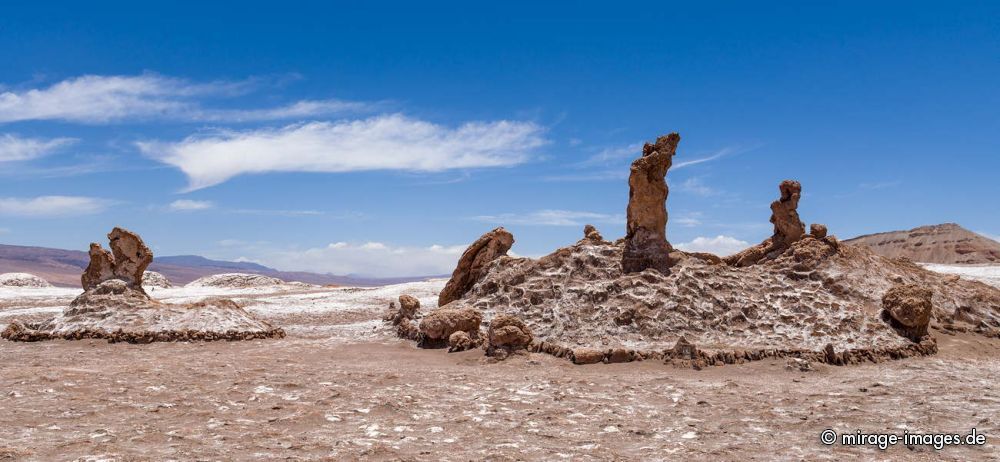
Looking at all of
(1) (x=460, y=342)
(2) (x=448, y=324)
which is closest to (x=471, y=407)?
(1) (x=460, y=342)

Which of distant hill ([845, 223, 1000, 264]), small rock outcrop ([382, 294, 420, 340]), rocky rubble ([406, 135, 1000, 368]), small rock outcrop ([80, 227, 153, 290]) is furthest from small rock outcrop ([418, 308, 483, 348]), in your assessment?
distant hill ([845, 223, 1000, 264])

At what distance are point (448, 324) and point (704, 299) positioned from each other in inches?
235

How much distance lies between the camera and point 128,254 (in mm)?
19266

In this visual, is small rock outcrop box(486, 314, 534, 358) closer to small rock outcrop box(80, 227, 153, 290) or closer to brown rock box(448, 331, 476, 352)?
brown rock box(448, 331, 476, 352)

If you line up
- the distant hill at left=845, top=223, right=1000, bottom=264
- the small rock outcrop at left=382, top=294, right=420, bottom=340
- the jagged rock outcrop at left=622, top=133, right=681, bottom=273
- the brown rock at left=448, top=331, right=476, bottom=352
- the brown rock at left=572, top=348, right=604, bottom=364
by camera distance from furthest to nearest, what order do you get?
the distant hill at left=845, top=223, right=1000, bottom=264
the small rock outcrop at left=382, top=294, right=420, bottom=340
the jagged rock outcrop at left=622, top=133, right=681, bottom=273
the brown rock at left=448, top=331, right=476, bottom=352
the brown rock at left=572, top=348, right=604, bottom=364

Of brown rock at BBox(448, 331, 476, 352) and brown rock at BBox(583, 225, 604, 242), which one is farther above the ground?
brown rock at BBox(583, 225, 604, 242)

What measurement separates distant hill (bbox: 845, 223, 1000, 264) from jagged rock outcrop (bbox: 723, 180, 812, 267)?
45.4 m

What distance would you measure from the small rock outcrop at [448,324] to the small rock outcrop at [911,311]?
9158mm

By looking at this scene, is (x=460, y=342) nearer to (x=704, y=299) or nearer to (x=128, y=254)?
(x=704, y=299)

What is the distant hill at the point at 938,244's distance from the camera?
6159 centimetres

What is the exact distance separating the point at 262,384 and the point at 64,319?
10.6 m

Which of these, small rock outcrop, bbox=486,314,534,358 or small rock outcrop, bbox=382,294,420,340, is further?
small rock outcrop, bbox=382,294,420,340

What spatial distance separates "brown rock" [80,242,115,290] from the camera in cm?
1898

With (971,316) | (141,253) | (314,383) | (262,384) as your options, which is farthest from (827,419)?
(141,253)
